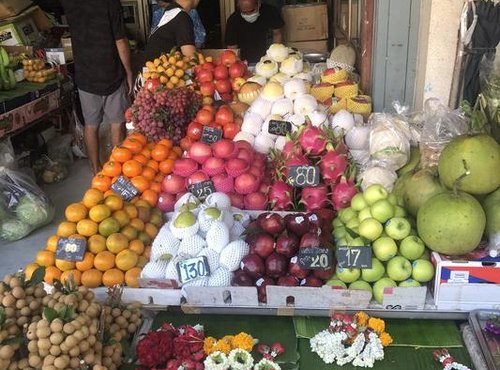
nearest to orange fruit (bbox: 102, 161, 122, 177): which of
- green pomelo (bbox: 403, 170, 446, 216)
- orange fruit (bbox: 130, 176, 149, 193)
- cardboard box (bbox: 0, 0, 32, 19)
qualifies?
orange fruit (bbox: 130, 176, 149, 193)

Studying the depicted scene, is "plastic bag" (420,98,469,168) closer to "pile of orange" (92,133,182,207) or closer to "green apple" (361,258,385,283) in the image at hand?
"green apple" (361,258,385,283)

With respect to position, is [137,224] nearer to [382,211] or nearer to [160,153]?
[160,153]

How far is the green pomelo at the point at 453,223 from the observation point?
211cm

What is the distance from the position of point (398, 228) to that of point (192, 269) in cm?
90

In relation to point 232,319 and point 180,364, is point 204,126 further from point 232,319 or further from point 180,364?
point 180,364

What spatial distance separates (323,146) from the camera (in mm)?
2832

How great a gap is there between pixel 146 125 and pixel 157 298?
1.36m

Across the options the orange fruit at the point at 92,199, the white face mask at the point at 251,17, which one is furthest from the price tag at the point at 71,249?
the white face mask at the point at 251,17

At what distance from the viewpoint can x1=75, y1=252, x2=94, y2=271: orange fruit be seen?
8.17 feet

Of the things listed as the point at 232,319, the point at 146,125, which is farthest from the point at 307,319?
the point at 146,125

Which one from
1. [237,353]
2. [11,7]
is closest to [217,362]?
[237,353]

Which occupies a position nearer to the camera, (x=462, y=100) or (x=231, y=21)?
(x=462, y=100)

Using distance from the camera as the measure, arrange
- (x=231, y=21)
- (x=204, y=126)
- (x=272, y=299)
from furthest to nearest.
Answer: (x=231, y=21), (x=204, y=126), (x=272, y=299)

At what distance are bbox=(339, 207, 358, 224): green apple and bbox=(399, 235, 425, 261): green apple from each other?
0.30 metres
